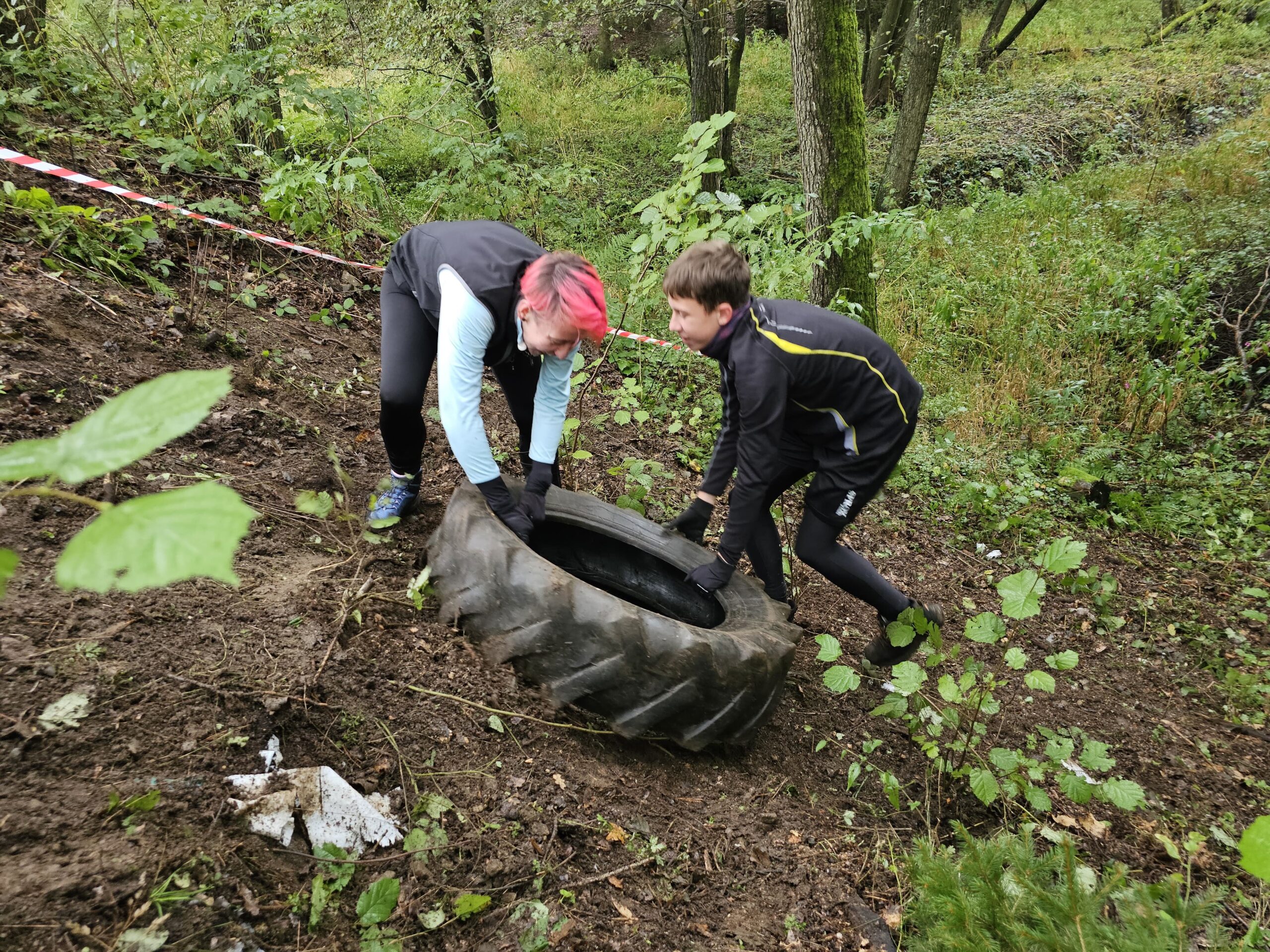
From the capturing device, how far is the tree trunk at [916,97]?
9.17 m

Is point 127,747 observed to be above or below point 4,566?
below

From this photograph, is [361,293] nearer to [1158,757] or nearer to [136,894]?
[136,894]

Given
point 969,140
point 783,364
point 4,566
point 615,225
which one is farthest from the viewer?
point 969,140

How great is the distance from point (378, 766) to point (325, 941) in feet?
1.71

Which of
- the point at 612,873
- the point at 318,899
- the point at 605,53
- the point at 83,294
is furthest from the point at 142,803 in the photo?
the point at 605,53

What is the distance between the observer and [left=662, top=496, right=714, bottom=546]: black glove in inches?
129

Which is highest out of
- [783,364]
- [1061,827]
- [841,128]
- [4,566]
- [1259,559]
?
[4,566]

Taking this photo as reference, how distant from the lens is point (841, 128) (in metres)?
5.23

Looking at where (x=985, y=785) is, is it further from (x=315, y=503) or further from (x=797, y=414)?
(x=315, y=503)

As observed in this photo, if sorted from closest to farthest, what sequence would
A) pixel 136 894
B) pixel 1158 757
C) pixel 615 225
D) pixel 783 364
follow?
pixel 136 894
pixel 783 364
pixel 1158 757
pixel 615 225

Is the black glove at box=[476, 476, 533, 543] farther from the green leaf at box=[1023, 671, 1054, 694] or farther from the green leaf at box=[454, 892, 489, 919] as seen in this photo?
the green leaf at box=[1023, 671, 1054, 694]

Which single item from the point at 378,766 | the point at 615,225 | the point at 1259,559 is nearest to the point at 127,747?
the point at 378,766

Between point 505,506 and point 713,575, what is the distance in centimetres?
90

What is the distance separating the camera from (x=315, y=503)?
9.51 feet
